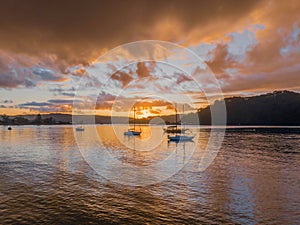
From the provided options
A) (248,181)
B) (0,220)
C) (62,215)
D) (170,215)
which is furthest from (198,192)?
(0,220)

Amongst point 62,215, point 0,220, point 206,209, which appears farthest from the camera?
point 206,209

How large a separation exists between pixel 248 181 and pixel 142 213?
18387 mm

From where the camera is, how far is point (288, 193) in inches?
1046

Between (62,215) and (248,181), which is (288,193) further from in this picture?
(62,215)

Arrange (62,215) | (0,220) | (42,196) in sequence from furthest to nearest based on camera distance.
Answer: (42,196) → (62,215) → (0,220)

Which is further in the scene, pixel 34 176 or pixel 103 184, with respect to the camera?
pixel 34 176

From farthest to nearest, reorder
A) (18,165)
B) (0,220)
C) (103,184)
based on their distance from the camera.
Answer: (18,165)
(103,184)
(0,220)

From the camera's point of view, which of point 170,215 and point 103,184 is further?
point 103,184

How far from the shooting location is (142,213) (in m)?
20.6

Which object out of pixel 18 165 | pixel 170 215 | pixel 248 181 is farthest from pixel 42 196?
pixel 248 181

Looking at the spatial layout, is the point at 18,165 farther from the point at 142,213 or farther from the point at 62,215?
the point at 142,213

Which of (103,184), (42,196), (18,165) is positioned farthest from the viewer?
(18,165)

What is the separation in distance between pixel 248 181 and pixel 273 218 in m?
13.3

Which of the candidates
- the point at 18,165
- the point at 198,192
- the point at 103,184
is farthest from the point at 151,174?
the point at 18,165
